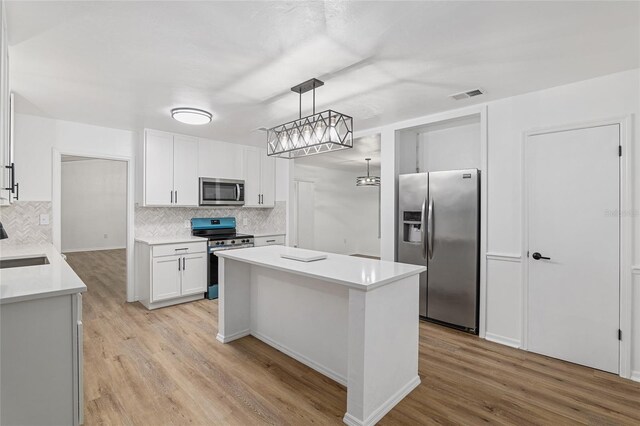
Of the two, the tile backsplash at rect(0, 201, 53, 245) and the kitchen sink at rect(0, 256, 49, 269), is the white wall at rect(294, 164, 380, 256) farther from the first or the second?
the kitchen sink at rect(0, 256, 49, 269)

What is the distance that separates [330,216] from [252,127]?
4.49 metres

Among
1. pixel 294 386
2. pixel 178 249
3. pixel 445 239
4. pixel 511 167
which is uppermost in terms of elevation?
pixel 511 167

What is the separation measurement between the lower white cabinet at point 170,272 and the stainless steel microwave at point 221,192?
68 centimetres

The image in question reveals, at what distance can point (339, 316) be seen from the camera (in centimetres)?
244

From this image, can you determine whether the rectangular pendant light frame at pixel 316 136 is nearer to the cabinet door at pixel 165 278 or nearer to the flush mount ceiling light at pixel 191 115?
the flush mount ceiling light at pixel 191 115

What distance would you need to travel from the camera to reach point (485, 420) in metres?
2.02

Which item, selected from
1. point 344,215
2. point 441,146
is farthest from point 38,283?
point 344,215

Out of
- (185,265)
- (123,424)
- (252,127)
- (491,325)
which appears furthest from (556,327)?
(185,265)

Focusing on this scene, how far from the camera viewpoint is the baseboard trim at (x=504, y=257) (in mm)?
3093

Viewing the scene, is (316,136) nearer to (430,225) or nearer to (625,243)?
(430,225)

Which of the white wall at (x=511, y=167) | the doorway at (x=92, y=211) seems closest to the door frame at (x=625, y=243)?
the white wall at (x=511, y=167)

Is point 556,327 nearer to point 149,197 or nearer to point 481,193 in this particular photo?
point 481,193

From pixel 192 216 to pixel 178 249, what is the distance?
84cm

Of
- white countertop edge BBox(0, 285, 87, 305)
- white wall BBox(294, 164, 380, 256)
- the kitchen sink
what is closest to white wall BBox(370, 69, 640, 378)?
white countertop edge BBox(0, 285, 87, 305)
